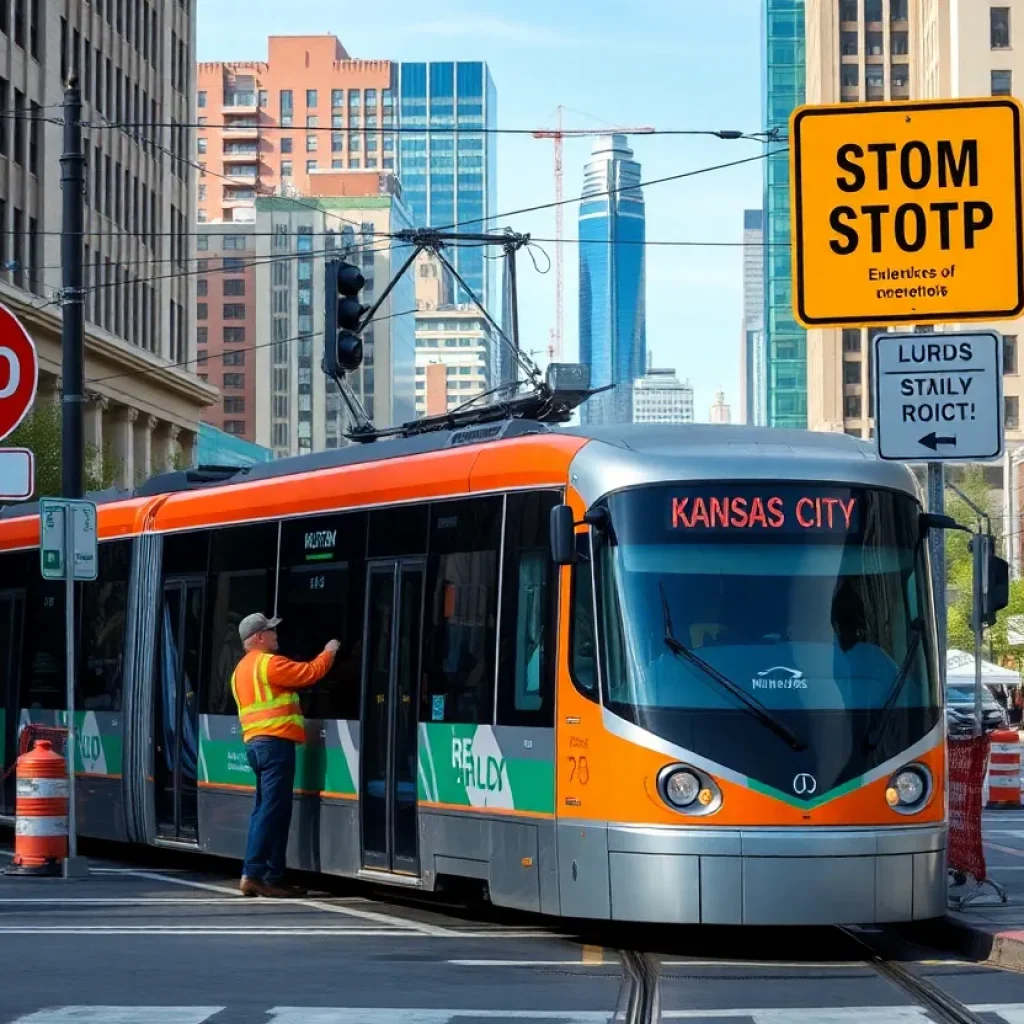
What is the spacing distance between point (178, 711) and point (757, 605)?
6.32 m

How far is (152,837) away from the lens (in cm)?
1659

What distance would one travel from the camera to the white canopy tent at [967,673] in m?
56.3

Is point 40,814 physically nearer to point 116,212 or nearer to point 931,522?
point 931,522

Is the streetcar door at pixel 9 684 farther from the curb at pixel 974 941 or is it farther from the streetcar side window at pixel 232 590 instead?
the curb at pixel 974 941

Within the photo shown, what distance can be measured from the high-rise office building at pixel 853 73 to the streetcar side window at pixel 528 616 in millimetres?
122962

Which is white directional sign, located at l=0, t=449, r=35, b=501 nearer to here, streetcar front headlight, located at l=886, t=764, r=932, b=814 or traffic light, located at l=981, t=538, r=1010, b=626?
streetcar front headlight, located at l=886, t=764, r=932, b=814

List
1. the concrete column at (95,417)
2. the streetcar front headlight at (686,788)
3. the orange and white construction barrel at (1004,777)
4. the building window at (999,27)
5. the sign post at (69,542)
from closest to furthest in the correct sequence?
the streetcar front headlight at (686,788) → the sign post at (69,542) → the orange and white construction barrel at (1004,777) → the concrete column at (95,417) → the building window at (999,27)

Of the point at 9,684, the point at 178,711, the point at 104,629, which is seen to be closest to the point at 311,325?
the point at 9,684

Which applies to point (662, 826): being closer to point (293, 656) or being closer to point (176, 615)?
point (293, 656)

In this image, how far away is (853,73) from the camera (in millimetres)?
135000

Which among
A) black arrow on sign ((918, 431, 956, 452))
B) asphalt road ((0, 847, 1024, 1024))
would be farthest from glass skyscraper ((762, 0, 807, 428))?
asphalt road ((0, 847, 1024, 1024))

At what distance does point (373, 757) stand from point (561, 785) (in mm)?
2262

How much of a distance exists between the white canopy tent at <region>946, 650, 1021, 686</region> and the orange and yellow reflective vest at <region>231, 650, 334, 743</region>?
41.0 meters

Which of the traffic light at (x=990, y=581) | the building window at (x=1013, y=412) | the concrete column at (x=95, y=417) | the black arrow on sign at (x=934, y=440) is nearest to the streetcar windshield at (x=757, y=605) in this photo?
the black arrow on sign at (x=934, y=440)
